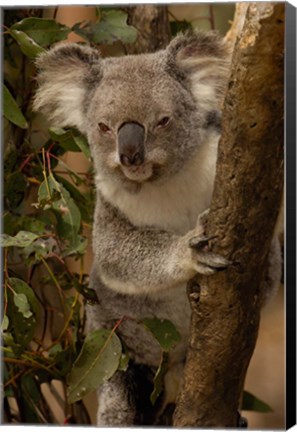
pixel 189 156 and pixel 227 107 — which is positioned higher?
pixel 227 107

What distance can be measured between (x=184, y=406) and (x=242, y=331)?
Answer: 38cm

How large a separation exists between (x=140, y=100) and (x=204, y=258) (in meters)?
0.55

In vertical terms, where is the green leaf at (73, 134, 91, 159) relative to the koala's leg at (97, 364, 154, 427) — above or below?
above

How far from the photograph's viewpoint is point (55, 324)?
345cm

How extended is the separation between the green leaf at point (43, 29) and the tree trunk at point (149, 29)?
47 cm

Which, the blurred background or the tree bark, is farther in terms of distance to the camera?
the blurred background

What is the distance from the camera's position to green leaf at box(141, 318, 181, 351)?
9.32 ft

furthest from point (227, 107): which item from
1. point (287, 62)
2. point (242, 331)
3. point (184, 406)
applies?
point (184, 406)

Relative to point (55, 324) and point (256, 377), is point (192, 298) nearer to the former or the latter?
point (256, 377)

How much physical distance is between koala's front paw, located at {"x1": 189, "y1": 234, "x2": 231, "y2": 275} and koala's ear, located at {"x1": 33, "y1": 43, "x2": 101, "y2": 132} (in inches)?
28.7

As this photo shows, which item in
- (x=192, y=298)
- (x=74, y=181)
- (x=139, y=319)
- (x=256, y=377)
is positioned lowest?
(x=256, y=377)

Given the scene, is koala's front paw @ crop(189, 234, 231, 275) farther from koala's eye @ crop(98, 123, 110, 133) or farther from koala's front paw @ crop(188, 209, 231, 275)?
koala's eye @ crop(98, 123, 110, 133)

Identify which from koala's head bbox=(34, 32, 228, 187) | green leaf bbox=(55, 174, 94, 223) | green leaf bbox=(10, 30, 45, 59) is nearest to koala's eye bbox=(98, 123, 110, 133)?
koala's head bbox=(34, 32, 228, 187)

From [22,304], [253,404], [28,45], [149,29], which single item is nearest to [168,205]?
[22,304]
